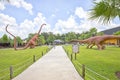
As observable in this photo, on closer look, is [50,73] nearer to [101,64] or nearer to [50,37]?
[101,64]

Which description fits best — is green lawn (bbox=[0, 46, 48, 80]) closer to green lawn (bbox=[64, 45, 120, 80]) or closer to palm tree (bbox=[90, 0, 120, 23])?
green lawn (bbox=[64, 45, 120, 80])

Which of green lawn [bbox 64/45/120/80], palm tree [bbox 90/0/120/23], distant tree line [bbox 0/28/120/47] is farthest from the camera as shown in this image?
distant tree line [bbox 0/28/120/47]

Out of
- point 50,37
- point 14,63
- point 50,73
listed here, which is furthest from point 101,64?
point 50,37

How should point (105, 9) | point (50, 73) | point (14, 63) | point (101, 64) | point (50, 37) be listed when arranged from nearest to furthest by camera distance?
point (105, 9), point (50, 73), point (101, 64), point (14, 63), point (50, 37)

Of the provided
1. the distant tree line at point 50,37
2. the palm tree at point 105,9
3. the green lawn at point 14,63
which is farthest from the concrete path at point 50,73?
the distant tree line at point 50,37

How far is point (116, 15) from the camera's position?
10.8 meters

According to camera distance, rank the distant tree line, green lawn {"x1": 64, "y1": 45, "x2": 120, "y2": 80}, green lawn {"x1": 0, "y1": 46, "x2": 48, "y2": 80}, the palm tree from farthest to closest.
→ the distant tree line < green lawn {"x1": 64, "y1": 45, "x2": 120, "y2": 80} < green lawn {"x1": 0, "y1": 46, "x2": 48, "y2": 80} < the palm tree

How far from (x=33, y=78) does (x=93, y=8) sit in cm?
Result: 439

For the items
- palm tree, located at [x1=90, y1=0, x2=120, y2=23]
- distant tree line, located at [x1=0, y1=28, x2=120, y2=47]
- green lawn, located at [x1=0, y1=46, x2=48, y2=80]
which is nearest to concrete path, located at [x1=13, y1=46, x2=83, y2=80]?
green lawn, located at [x1=0, y1=46, x2=48, y2=80]

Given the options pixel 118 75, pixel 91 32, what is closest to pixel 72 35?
pixel 91 32

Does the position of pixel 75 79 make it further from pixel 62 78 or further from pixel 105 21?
pixel 105 21

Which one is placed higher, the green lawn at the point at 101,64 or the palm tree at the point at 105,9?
the palm tree at the point at 105,9

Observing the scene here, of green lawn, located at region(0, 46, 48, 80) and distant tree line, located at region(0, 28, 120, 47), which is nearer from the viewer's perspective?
green lawn, located at region(0, 46, 48, 80)

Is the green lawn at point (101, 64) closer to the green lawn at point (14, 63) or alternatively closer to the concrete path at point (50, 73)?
the concrete path at point (50, 73)
